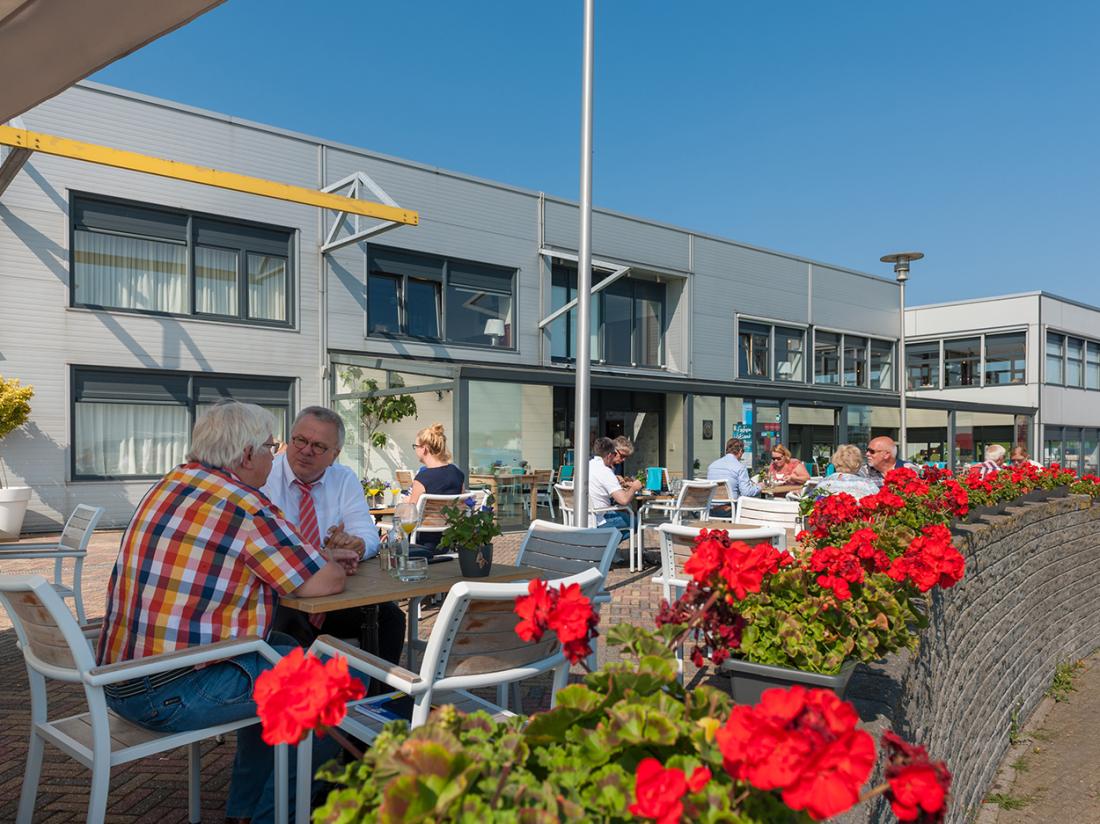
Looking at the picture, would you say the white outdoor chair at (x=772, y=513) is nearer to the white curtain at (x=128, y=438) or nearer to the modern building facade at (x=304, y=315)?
the modern building facade at (x=304, y=315)

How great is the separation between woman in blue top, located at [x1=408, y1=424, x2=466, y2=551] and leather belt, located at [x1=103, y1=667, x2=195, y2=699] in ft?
14.0

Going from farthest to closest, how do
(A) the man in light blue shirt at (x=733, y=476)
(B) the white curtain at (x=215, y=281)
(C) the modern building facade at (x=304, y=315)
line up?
(B) the white curtain at (x=215, y=281) < (C) the modern building facade at (x=304, y=315) < (A) the man in light blue shirt at (x=733, y=476)

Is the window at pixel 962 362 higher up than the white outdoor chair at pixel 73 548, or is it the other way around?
the window at pixel 962 362

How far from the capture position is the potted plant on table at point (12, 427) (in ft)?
34.4

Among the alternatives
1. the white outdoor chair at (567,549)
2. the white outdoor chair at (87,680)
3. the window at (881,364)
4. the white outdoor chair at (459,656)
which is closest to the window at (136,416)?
the white outdoor chair at (567,549)

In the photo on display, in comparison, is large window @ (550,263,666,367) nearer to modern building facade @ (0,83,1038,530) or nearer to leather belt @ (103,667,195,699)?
modern building facade @ (0,83,1038,530)

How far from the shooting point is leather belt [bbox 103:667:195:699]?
2553mm

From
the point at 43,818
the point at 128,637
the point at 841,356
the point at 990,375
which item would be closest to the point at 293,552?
the point at 128,637

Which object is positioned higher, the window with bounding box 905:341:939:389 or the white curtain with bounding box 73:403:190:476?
the window with bounding box 905:341:939:389

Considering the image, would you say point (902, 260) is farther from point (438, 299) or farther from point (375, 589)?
point (375, 589)

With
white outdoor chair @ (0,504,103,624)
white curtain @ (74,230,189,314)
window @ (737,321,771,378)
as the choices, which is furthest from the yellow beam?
window @ (737,321,771,378)

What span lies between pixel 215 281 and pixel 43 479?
3.81 m

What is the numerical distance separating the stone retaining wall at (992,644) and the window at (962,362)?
68.8 ft

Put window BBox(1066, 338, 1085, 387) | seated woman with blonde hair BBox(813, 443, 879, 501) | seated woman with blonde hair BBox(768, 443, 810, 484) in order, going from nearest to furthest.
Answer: seated woman with blonde hair BBox(813, 443, 879, 501)
seated woman with blonde hair BBox(768, 443, 810, 484)
window BBox(1066, 338, 1085, 387)
